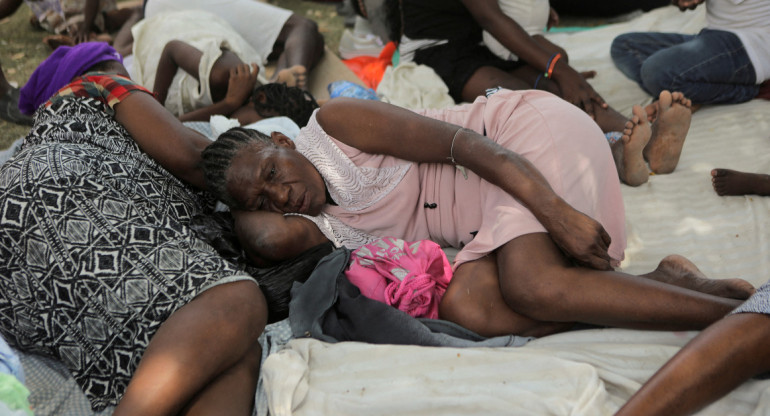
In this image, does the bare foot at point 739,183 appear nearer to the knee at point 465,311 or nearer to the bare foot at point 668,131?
the bare foot at point 668,131

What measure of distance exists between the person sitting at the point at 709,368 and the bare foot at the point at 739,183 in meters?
1.14

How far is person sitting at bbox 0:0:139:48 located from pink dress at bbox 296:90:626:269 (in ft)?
10.8

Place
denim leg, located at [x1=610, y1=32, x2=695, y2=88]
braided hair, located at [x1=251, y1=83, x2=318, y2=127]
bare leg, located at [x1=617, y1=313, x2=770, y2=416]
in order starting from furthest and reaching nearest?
denim leg, located at [x1=610, y1=32, x2=695, y2=88], braided hair, located at [x1=251, y1=83, x2=318, y2=127], bare leg, located at [x1=617, y1=313, x2=770, y2=416]

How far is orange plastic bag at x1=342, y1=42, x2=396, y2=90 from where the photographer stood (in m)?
3.96

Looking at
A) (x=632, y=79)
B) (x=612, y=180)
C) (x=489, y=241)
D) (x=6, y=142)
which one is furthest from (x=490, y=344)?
(x=6, y=142)

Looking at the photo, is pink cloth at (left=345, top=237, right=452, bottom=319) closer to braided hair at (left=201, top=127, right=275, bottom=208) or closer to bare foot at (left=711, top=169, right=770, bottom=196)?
braided hair at (left=201, top=127, right=275, bottom=208)

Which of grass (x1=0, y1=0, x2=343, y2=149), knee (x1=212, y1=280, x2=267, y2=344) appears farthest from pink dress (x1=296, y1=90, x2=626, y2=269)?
grass (x1=0, y1=0, x2=343, y2=149)

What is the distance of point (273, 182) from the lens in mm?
2199

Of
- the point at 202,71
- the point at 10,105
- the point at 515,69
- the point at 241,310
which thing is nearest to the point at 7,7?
the point at 10,105

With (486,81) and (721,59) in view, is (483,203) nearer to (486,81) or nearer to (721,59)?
(486,81)

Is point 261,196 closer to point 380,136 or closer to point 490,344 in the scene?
point 380,136

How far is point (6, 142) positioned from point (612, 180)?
3.37m

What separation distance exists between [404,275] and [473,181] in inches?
16.6

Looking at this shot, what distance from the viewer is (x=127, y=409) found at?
151 centimetres
